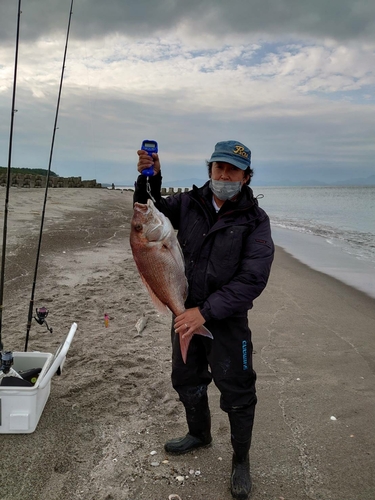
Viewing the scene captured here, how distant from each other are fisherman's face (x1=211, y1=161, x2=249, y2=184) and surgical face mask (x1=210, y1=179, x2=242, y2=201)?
0.03m

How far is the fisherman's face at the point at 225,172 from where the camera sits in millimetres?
3061

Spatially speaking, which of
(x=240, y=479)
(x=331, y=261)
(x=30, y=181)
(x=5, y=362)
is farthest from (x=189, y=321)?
(x=30, y=181)

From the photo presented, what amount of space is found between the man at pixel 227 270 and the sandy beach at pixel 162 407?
51 cm

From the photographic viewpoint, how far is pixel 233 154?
304cm

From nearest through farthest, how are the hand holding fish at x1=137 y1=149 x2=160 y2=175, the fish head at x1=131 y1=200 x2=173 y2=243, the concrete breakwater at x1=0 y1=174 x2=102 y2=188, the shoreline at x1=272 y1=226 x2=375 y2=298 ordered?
1. the fish head at x1=131 y1=200 x2=173 y2=243
2. the hand holding fish at x1=137 y1=149 x2=160 y2=175
3. the shoreline at x1=272 y1=226 x2=375 y2=298
4. the concrete breakwater at x1=0 y1=174 x2=102 y2=188

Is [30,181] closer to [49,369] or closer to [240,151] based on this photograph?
[49,369]

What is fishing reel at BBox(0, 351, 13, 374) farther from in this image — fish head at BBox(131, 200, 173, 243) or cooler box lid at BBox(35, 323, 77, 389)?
fish head at BBox(131, 200, 173, 243)

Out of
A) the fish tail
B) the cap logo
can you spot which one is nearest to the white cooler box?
the fish tail

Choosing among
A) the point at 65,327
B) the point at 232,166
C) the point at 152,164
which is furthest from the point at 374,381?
the point at 65,327

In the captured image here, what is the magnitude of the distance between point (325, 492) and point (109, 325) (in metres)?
3.58

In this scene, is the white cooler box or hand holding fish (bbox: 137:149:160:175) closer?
hand holding fish (bbox: 137:149:160:175)

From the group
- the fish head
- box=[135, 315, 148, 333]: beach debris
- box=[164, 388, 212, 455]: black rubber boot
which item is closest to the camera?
the fish head

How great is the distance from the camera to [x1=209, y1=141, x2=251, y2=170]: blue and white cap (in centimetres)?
302

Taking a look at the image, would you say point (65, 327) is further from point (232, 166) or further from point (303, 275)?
point (303, 275)
